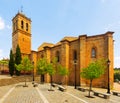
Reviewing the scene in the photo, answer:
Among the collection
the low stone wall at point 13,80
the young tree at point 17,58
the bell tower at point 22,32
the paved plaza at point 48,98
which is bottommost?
the low stone wall at point 13,80

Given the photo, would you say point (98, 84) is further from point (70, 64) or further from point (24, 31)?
point (24, 31)

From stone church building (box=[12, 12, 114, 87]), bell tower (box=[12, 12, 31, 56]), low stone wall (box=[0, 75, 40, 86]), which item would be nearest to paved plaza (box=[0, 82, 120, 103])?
stone church building (box=[12, 12, 114, 87])

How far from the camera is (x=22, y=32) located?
47.4 m

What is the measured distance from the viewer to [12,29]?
51.1 metres

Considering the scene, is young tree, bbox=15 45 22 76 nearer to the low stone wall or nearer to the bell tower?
the bell tower

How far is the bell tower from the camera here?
46.6 metres

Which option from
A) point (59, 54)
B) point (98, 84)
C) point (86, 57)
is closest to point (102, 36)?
point (86, 57)

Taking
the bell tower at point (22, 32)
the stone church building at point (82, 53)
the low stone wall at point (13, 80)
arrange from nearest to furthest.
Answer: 1. the stone church building at point (82, 53)
2. the low stone wall at point (13, 80)
3. the bell tower at point (22, 32)

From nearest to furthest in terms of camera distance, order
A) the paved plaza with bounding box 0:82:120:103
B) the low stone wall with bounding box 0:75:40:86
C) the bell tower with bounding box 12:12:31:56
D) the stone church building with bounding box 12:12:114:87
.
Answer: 1. the paved plaza with bounding box 0:82:120:103
2. the stone church building with bounding box 12:12:114:87
3. the low stone wall with bounding box 0:75:40:86
4. the bell tower with bounding box 12:12:31:56

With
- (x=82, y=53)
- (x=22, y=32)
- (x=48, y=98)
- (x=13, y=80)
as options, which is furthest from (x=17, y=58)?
(x=48, y=98)

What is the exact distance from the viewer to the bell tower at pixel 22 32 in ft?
153

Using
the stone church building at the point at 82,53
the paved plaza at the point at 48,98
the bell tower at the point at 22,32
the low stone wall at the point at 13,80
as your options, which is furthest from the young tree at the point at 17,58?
the paved plaza at the point at 48,98

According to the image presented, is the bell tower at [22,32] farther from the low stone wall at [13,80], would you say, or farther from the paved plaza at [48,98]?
the paved plaza at [48,98]

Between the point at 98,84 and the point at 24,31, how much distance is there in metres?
28.4
